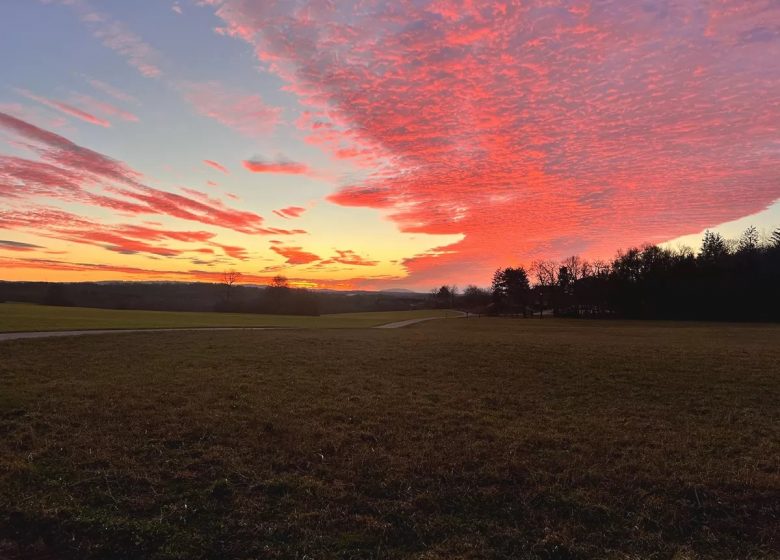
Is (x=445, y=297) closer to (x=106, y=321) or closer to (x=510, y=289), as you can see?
(x=510, y=289)

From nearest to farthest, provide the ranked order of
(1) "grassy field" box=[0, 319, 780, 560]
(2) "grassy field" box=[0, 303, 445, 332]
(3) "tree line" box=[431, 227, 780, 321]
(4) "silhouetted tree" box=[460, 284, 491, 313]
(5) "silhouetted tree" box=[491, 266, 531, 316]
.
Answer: (1) "grassy field" box=[0, 319, 780, 560], (2) "grassy field" box=[0, 303, 445, 332], (3) "tree line" box=[431, 227, 780, 321], (5) "silhouetted tree" box=[491, 266, 531, 316], (4) "silhouetted tree" box=[460, 284, 491, 313]

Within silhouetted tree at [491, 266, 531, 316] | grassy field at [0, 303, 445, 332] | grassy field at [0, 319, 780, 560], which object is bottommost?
grassy field at [0, 319, 780, 560]

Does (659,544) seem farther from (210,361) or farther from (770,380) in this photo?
(210,361)

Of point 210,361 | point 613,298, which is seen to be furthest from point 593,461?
point 613,298

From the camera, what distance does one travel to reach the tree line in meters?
72.0

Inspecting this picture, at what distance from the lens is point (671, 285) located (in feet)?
264

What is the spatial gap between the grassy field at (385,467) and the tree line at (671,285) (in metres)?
73.8

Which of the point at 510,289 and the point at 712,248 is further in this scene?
the point at 510,289

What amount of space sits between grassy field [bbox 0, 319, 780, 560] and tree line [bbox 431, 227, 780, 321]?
7379cm

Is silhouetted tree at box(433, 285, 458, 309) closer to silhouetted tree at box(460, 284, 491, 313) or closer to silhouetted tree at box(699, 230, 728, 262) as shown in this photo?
silhouetted tree at box(460, 284, 491, 313)

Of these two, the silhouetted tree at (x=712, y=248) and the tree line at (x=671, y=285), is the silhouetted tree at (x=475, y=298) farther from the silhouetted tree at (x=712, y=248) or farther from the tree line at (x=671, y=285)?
the silhouetted tree at (x=712, y=248)

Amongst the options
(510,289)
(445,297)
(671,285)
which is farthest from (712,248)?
(445,297)

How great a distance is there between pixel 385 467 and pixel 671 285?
90.0 m

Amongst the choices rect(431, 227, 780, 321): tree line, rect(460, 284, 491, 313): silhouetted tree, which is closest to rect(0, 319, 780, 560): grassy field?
rect(431, 227, 780, 321): tree line
